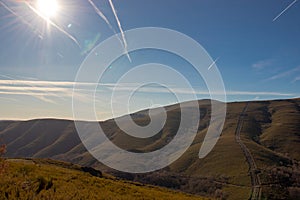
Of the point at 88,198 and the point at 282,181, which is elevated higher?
the point at 88,198

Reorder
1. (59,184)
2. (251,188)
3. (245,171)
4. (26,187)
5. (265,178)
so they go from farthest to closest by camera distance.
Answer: (245,171) → (265,178) → (251,188) → (59,184) → (26,187)

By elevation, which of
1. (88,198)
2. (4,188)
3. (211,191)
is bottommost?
(211,191)

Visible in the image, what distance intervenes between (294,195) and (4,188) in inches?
6715

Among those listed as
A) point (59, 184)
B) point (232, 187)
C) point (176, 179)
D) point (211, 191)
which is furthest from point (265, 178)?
point (59, 184)

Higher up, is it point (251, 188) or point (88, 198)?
point (88, 198)

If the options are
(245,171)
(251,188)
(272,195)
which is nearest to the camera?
(272,195)

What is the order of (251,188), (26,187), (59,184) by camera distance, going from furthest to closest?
(251,188), (59,184), (26,187)

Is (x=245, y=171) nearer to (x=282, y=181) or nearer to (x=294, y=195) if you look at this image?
(x=282, y=181)

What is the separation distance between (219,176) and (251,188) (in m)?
34.3

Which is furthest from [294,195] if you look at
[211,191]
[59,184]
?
[59,184]

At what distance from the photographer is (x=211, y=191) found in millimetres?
173000

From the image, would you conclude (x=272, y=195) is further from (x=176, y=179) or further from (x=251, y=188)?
(x=176, y=179)

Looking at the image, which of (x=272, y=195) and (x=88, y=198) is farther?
(x=272, y=195)

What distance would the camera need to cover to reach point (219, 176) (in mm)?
197625
